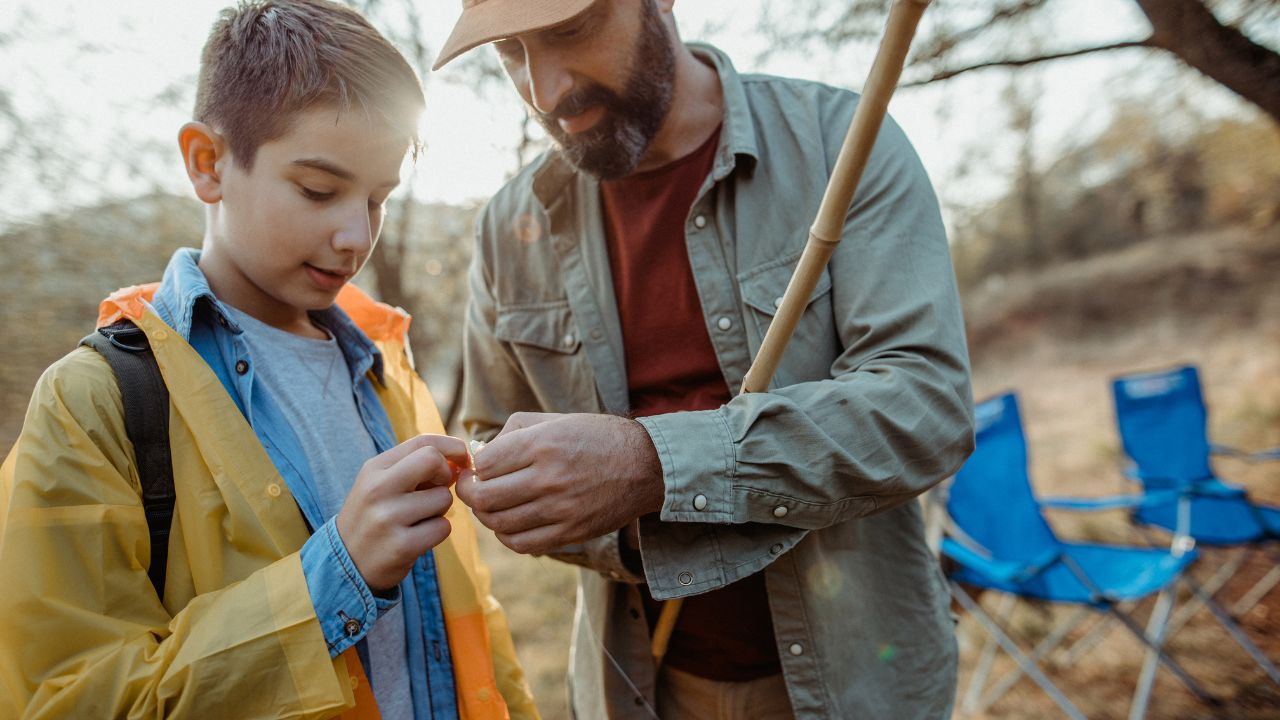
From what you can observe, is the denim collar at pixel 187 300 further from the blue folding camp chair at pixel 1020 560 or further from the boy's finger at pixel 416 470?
the blue folding camp chair at pixel 1020 560

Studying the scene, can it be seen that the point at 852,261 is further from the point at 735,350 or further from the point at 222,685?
the point at 222,685

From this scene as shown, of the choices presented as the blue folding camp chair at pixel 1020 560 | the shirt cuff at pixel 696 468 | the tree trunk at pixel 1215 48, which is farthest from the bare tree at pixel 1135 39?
the shirt cuff at pixel 696 468

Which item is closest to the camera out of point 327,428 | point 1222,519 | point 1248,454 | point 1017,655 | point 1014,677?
point 327,428

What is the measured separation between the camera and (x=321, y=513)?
52.3 inches

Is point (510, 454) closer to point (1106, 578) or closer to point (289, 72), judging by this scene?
point (289, 72)

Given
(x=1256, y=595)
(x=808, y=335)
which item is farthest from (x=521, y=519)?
(x=1256, y=595)

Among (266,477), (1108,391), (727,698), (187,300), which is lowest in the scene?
(1108,391)

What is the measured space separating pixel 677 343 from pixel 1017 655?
8.42 ft

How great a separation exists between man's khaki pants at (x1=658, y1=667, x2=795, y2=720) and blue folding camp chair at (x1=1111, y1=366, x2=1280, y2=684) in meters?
3.43

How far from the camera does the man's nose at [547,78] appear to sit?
170cm

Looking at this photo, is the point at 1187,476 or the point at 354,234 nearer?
the point at 354,234

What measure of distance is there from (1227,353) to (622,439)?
48.9ft

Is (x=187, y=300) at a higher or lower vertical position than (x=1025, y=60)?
lower

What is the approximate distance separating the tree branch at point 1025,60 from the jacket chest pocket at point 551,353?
3467 mm
